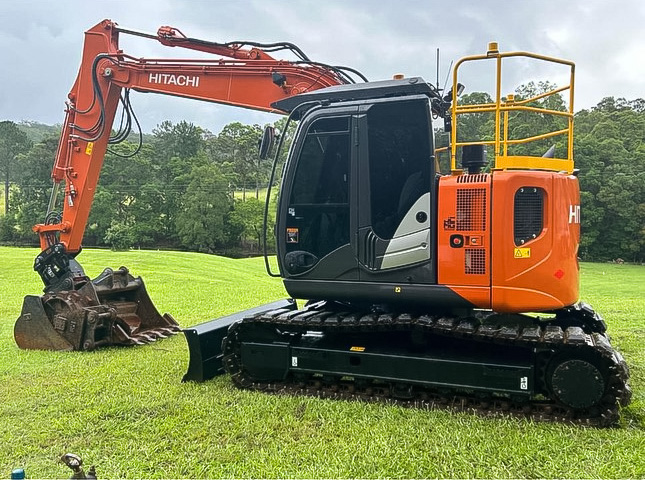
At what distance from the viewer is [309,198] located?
5.64m

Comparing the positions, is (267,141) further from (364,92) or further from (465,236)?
(465,236)

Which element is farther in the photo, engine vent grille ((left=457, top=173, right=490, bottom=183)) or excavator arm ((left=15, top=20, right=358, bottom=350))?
excavator arm ((left=15, top=20, right=358, bottom=350))

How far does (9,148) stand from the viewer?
2788 inches

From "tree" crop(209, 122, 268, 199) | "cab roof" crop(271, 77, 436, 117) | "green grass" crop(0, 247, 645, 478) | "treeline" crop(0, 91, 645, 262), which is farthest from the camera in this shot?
"tree" crop(209, 122, 268, 199)

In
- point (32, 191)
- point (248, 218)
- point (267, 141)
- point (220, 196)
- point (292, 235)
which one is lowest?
point (292, 235)

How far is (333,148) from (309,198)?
1.89 feet

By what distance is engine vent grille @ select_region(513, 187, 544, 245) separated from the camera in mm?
4898

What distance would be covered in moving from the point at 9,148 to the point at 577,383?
264 ft

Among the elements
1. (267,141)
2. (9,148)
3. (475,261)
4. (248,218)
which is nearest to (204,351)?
(267,141)

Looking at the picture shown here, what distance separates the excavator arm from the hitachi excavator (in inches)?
18.6

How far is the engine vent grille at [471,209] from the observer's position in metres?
4.96

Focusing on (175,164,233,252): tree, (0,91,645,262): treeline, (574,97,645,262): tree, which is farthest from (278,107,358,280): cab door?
(175,164,233,252): tree

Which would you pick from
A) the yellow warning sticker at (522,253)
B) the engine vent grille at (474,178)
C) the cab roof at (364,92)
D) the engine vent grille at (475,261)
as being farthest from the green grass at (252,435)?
the cab roof at (364,92)

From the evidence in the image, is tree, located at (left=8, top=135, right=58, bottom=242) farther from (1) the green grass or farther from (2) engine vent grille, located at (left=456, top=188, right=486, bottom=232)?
(2) engine vent grille, located at (left=456, top=188, right=486, bottom=232)
